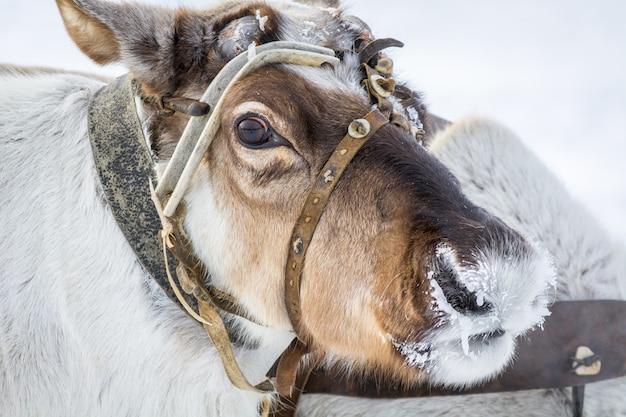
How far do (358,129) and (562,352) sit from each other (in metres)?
1.47

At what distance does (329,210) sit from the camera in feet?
7.28

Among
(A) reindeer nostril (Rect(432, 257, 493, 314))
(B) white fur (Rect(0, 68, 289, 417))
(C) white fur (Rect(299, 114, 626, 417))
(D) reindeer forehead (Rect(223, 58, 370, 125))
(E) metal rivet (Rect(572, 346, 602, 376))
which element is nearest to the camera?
(A) reindeer nostril (Rect(432, 257, 493, 314))

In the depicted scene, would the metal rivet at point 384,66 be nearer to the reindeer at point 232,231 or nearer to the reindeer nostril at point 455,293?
the reindeer at point 232,231

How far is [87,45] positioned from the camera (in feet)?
8.18

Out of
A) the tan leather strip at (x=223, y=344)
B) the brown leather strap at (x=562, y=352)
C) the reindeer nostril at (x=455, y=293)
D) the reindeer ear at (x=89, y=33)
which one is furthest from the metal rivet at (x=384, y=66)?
the brown leather strap at (x=562, y=352)

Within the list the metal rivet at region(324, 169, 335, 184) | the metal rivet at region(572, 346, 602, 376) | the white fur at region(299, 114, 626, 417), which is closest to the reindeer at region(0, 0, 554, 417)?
the metal rivet at region(324, 169, 335, 184)

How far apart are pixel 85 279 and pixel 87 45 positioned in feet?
3.24

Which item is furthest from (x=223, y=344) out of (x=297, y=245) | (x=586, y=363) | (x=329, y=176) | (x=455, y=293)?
(x=586, y=363)

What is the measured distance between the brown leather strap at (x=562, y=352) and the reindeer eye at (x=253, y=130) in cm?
130

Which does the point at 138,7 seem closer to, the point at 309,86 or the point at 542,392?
the point at 309,86

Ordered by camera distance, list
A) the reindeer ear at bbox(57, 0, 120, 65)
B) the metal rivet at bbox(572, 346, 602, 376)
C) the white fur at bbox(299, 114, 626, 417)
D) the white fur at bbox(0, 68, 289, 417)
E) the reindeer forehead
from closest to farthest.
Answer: the reindeer forehead
the reindeer ear at bbox(57, 0, 120, 65)
the white fur at bbox(0, 68, 289, 417)
the metal rivet at bbox(572, 346, 602, 376)
the white fur at bbox(299, 114, 626, 417)

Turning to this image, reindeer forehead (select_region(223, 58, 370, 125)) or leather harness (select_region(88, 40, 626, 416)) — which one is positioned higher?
reindeer forehead (select_region(223, 58, 370, 125))

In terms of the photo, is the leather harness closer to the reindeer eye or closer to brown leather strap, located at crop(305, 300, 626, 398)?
brown leather strap, located at crop(305, 300, 626, 398)

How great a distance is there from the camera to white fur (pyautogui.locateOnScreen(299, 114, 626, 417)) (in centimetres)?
283
